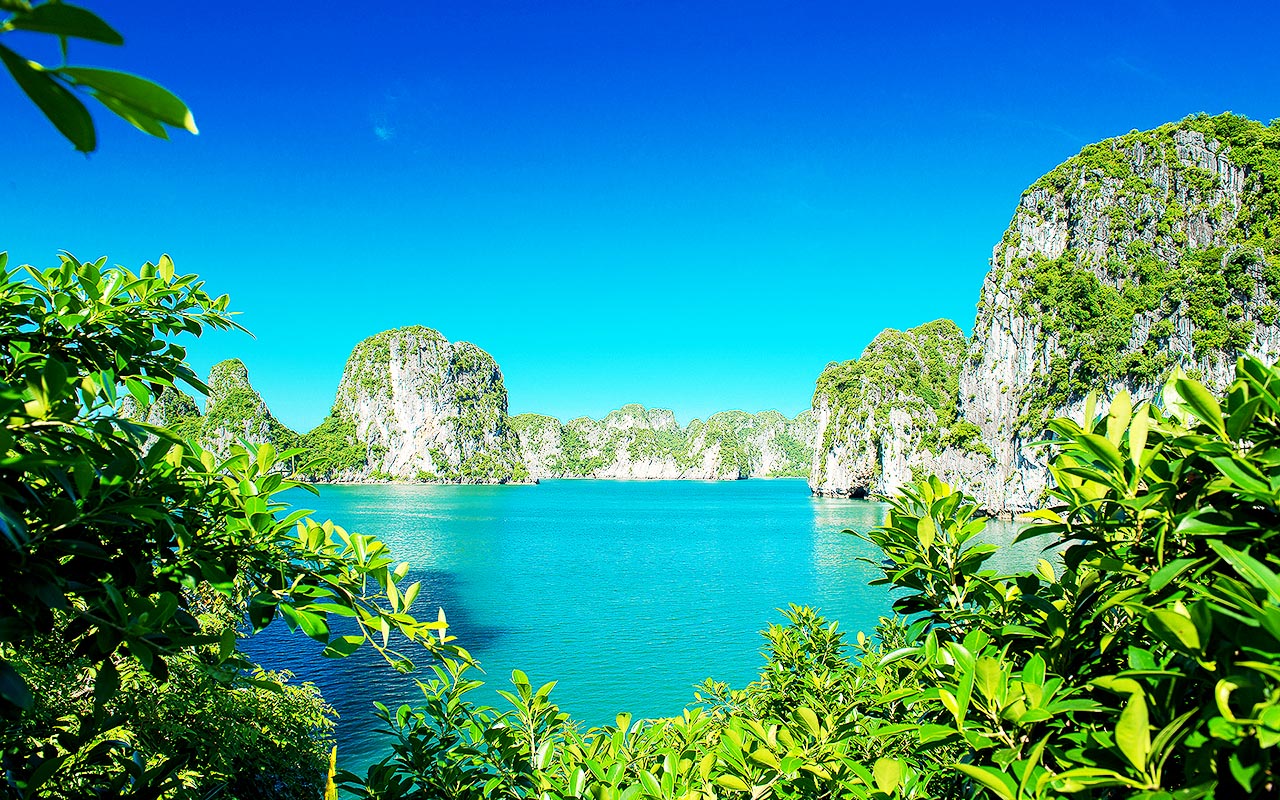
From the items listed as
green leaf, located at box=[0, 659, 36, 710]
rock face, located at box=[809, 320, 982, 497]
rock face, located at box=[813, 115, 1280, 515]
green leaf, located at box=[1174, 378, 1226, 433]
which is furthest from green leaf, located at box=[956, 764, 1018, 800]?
rock face, located at box=[809, 320, 982, 497]

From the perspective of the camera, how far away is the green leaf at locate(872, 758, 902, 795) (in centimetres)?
151

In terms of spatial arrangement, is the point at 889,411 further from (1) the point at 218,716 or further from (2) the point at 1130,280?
(1) the point at 218,716

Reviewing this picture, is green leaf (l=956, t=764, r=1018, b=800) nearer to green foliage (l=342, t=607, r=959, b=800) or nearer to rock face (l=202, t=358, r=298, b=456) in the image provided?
green foliage (l=342, t=607, r=959, b=800)

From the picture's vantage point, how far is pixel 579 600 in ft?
87.9

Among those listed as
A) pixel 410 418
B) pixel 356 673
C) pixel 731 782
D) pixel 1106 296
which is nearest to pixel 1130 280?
pixel 1106 296

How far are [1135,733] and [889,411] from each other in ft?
272

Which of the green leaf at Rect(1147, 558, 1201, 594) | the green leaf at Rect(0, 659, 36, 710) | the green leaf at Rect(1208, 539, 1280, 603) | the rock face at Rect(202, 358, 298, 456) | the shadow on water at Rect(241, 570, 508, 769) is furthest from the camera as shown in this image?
the rock face at Rect(202, 358, 298, 456)

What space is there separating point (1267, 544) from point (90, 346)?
2.62 meters

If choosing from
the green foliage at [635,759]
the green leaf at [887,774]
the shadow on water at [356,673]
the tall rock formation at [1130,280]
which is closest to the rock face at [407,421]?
the tall rock formation at [1130,280]

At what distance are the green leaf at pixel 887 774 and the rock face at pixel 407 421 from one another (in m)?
133

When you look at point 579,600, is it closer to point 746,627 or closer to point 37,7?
point 746,627

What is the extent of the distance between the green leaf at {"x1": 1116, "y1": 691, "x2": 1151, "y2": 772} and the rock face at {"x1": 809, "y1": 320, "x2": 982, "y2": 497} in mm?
69093

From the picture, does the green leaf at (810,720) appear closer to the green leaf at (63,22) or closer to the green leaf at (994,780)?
the green leaf at (994,780)

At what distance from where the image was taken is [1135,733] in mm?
1057
